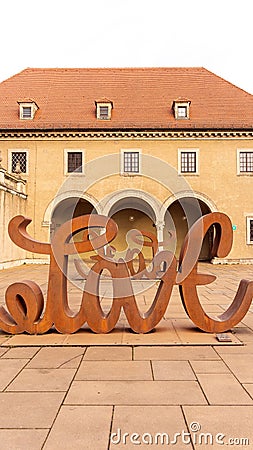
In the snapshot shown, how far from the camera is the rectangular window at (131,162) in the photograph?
25.6m

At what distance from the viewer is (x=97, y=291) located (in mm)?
6094

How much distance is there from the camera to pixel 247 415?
3.32m

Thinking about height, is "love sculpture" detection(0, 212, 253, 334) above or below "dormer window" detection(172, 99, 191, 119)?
below

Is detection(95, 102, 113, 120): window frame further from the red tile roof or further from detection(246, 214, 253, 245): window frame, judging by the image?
detection(246, 214, 253, 245): window frame

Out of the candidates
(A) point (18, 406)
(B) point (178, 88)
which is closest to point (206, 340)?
(A) point (18, 406)

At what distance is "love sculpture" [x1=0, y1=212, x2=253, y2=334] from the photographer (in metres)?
6.01

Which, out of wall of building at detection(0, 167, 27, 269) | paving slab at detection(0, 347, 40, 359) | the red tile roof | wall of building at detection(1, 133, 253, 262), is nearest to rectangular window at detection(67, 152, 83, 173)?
wall of building at detection(1, 133, 253, 262)

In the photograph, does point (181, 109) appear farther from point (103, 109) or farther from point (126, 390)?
point (126, 390)

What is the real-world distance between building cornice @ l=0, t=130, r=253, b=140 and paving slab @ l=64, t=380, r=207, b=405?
2238 cm

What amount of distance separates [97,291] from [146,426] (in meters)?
3.08

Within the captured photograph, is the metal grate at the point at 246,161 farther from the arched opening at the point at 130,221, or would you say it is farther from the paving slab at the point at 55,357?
the paving slab at the point at 55,357

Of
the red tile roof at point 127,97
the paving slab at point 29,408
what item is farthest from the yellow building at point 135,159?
the paving slab at point 29,408

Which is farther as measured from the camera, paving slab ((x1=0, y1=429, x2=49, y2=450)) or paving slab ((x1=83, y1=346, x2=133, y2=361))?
paving slab ((x1=83, y1=346, x2=133, y2=361))

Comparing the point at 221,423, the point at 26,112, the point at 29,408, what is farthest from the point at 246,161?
the point at 29,408
